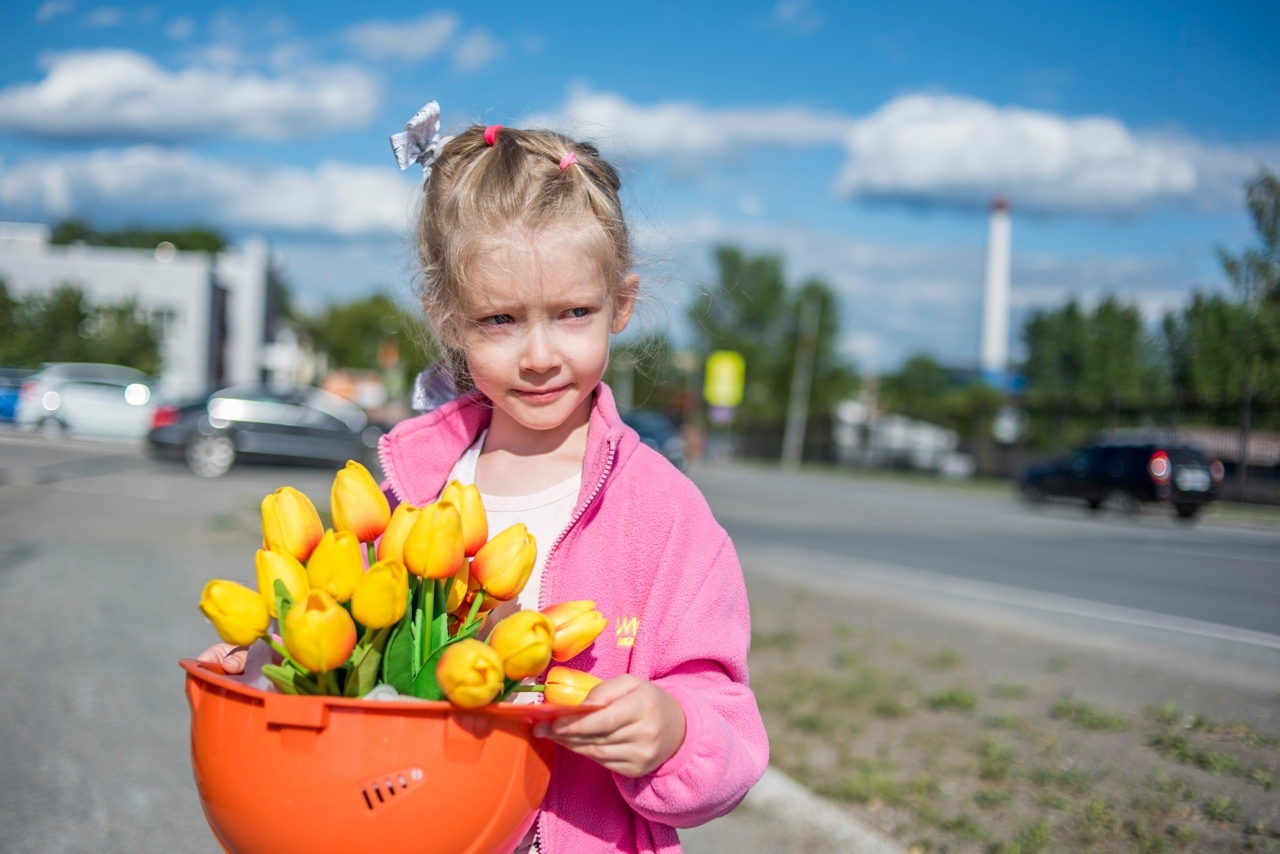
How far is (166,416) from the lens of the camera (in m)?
16.1

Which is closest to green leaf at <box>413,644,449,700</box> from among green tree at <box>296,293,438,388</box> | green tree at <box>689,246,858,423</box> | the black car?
the black car

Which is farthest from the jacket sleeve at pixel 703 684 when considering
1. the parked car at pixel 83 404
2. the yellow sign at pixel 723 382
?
the yellow sign at pixel 723 382

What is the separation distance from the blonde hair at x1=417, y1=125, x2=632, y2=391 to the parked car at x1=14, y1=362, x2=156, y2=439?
66.9 ft

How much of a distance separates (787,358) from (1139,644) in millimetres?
63226

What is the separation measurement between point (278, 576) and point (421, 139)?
3.15ft

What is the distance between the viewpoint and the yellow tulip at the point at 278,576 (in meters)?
1.19

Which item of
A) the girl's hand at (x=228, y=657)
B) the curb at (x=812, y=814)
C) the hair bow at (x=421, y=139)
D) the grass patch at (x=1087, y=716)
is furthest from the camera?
the grass patch at (x=1087, y=716)

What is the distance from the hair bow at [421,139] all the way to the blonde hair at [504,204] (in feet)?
0.32

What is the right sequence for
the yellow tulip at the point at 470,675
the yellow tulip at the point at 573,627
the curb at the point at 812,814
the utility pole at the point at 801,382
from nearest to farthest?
the yellow tulip at the point at 470,675
the yellow tulip at the point at 573,627
the curb at the point at 812,814
the utility pole at the point at 801,382

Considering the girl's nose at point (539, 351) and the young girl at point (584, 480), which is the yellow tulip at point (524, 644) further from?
the girl's nose at point (539, 351)

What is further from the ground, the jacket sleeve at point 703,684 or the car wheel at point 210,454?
the jacket sleeve at point 703,684

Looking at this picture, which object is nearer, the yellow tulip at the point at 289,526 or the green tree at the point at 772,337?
the yellow tulip at the point at 289,526

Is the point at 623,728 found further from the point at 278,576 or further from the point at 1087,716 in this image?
the point at 1087,716

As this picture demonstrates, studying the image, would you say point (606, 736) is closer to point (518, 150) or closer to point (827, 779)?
point (518, 150)
